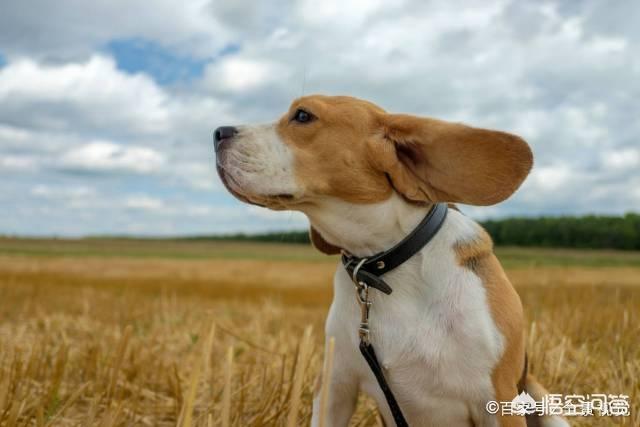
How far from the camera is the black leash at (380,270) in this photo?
2672 millimetres

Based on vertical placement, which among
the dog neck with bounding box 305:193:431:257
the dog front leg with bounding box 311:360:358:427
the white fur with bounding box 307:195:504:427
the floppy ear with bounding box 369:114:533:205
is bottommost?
the dog front leg with bounding box 311:360:358:427

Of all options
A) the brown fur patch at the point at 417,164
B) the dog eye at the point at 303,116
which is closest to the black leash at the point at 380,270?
the brown fur patch at the point at 417,164

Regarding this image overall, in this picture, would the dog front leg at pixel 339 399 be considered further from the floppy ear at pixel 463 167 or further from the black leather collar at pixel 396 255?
the floppy ear at pixel 463 167

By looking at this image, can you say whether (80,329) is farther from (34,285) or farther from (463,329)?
(34,285)

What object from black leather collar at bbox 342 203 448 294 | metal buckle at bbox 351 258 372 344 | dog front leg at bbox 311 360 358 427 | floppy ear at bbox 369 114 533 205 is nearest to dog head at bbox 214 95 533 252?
floppy ear at bbox 369 114 533 205

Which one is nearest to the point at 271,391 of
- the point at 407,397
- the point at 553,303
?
the point at 407,397

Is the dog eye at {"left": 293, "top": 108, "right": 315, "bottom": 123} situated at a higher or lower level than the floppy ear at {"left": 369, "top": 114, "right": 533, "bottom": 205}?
higher

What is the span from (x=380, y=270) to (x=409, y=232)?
8.4 inches

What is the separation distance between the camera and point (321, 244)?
3.08m

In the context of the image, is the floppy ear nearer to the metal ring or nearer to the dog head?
the dog head

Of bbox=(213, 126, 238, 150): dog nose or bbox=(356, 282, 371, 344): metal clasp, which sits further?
bbox=(213, 126, 238, 150): dog nose

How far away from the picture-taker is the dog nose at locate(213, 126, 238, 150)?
2934mm

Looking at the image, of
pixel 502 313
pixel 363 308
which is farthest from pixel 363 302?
pixel 502 313

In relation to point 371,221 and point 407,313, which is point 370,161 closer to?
point 371,221
